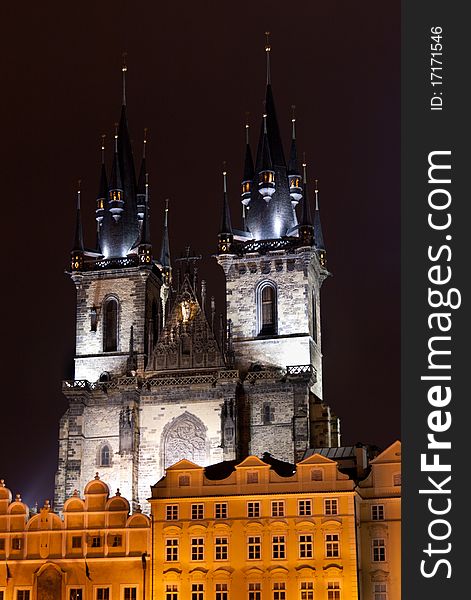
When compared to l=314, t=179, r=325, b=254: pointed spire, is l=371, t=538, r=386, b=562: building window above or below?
below

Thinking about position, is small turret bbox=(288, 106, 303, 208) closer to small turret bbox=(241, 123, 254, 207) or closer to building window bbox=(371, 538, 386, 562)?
small turret bbox=(241, 123, 254, 207)

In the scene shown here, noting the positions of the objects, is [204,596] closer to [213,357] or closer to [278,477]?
[278,477]

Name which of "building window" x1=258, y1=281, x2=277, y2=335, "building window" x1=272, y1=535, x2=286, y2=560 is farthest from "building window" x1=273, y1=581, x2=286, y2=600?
"building window" x1=258, y1=281, x2=277, y2=335

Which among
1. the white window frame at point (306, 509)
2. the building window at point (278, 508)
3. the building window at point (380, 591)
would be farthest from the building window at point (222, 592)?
the building window at point (380, 591)

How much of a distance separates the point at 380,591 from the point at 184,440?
24.1m

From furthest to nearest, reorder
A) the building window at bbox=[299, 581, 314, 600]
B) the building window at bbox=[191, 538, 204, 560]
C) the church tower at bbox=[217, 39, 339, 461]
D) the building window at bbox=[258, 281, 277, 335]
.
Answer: the building window at bbox=[258, 281, 277, 335], the church tower at bbox=[217, 39, 339, 461], the building window at bbox=[191, 538, 204, 560], the building window at bbox=[299, 581, 314, 600]

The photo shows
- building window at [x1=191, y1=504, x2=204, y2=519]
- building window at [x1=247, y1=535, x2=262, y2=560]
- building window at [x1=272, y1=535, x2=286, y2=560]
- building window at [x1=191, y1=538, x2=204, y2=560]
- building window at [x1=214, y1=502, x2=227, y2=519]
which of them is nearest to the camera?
building window at [x1=272, y1=535, x2=286, y2=560]

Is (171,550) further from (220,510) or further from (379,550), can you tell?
(379,550)

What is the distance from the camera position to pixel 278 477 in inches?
2557

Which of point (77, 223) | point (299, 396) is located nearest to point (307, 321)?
point (299, 396)

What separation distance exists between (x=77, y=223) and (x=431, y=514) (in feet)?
191

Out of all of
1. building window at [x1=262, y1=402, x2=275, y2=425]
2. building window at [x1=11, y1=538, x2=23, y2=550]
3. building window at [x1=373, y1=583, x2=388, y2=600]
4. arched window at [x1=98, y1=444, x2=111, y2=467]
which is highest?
building window at [x1=262, y1=402, x2=275, y2=425]

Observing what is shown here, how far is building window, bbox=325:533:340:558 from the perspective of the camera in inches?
2466

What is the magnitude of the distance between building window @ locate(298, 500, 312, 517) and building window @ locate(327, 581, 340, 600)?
11.0 feet
